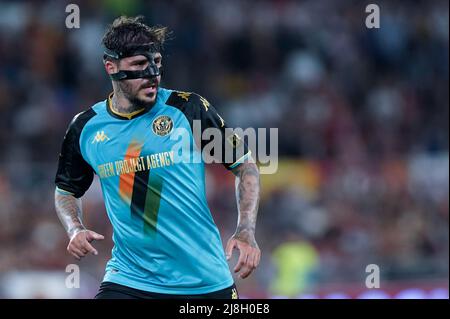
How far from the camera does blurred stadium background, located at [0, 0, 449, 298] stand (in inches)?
563

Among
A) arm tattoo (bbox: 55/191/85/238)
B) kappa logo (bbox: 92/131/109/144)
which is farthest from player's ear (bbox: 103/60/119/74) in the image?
arm tattoo (bbox: 55/191/85/238)

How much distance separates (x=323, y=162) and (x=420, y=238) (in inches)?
78.1

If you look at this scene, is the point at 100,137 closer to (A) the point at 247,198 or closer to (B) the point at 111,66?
(B) the point at 111,66

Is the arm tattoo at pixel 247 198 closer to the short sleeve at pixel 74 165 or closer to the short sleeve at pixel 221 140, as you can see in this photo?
the short sleeve at pixel 221 140

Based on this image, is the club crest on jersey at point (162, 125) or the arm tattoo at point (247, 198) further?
the club crest on jersey at point (162, 125)

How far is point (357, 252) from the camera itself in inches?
606

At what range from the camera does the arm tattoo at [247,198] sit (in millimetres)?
6301

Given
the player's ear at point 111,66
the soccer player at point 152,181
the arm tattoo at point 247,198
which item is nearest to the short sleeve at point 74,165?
the soccer player at point 152,181

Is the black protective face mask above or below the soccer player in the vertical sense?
above

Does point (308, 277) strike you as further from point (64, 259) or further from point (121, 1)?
point (121, 1)

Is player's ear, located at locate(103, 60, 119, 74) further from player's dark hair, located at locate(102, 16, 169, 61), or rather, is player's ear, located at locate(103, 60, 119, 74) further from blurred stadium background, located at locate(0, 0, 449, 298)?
blurred stadium background, located at locate(0, 0, 449, 298)

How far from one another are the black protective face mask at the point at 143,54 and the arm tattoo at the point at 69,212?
950 mm

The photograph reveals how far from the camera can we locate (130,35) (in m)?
6.78

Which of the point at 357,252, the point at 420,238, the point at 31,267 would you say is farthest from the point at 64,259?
the point at 420,238
